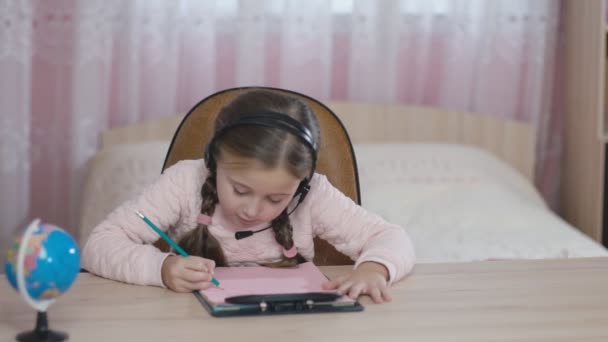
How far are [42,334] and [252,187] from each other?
453mm

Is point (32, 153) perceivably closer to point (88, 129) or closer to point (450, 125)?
point (88, 129)

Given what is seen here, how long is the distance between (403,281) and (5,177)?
191 centimetres

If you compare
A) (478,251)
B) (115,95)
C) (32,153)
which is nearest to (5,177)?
(32,153)

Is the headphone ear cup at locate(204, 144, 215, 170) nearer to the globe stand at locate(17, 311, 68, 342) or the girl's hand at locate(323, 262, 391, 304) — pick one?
the girl's hand at locate(323, 262, 391, 304)

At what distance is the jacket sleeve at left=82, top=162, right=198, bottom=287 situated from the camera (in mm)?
1296

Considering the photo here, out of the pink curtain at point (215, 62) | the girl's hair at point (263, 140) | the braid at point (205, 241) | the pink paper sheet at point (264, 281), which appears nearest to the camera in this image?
the pink paper sheet at point (264, 281)

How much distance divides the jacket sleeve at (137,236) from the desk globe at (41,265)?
288mm

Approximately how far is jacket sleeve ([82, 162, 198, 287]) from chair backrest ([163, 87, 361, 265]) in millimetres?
195

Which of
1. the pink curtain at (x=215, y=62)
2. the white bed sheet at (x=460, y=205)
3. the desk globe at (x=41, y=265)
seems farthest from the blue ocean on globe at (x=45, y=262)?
the pink curtain at (x=215, y=62)

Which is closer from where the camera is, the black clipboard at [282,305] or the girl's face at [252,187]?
the black clipboard at [282,305]

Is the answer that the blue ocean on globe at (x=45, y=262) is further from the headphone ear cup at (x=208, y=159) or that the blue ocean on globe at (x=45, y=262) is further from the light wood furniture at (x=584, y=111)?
the light wood furniture at (x=584, y=111)

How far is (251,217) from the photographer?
1.40m

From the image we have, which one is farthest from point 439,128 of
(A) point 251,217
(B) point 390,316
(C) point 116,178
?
(B) point 390,316

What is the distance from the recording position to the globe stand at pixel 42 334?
1.00 metres
